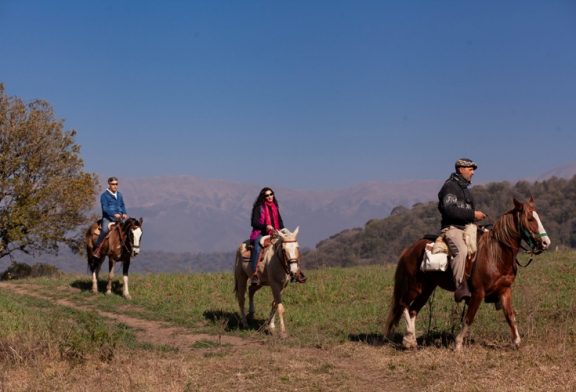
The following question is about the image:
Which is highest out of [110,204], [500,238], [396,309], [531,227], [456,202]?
[110,204]

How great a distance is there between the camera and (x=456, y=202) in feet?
35.0

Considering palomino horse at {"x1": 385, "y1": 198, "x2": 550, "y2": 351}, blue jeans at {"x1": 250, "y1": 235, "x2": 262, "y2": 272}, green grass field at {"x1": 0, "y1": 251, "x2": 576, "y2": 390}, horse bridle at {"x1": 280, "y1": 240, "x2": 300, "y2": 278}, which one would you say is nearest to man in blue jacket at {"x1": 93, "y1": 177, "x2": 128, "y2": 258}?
green grass field at {"x1": 0, "y1": 251, "x2": 576, "y2": 390}

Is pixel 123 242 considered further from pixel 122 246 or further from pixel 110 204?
pixel 110 204

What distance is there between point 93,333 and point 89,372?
862 mm

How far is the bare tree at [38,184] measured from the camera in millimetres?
31375

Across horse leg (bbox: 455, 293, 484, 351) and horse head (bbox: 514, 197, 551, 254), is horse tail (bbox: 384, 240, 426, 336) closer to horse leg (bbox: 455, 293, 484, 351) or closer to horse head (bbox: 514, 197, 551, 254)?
horse leg (bbox: 455, 293, 484, 351)

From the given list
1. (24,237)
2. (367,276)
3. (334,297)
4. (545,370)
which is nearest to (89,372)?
(545,370)

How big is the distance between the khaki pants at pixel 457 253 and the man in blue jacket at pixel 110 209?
11.6 meters

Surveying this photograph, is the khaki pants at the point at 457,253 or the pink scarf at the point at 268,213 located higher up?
the pink scarf at the point at 268,213

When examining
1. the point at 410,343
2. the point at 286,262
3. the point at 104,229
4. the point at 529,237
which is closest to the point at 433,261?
the point at 410,343

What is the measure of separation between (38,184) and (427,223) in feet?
309

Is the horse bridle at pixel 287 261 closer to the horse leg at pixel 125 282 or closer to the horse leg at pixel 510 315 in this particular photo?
the horse leg at pixel 510 315

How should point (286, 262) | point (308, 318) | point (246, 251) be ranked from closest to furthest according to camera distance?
point (286, 262) → point (246, 251) → point (308, 318)

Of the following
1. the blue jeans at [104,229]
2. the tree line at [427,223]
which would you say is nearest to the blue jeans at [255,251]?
the blue jeans at [104,229]
